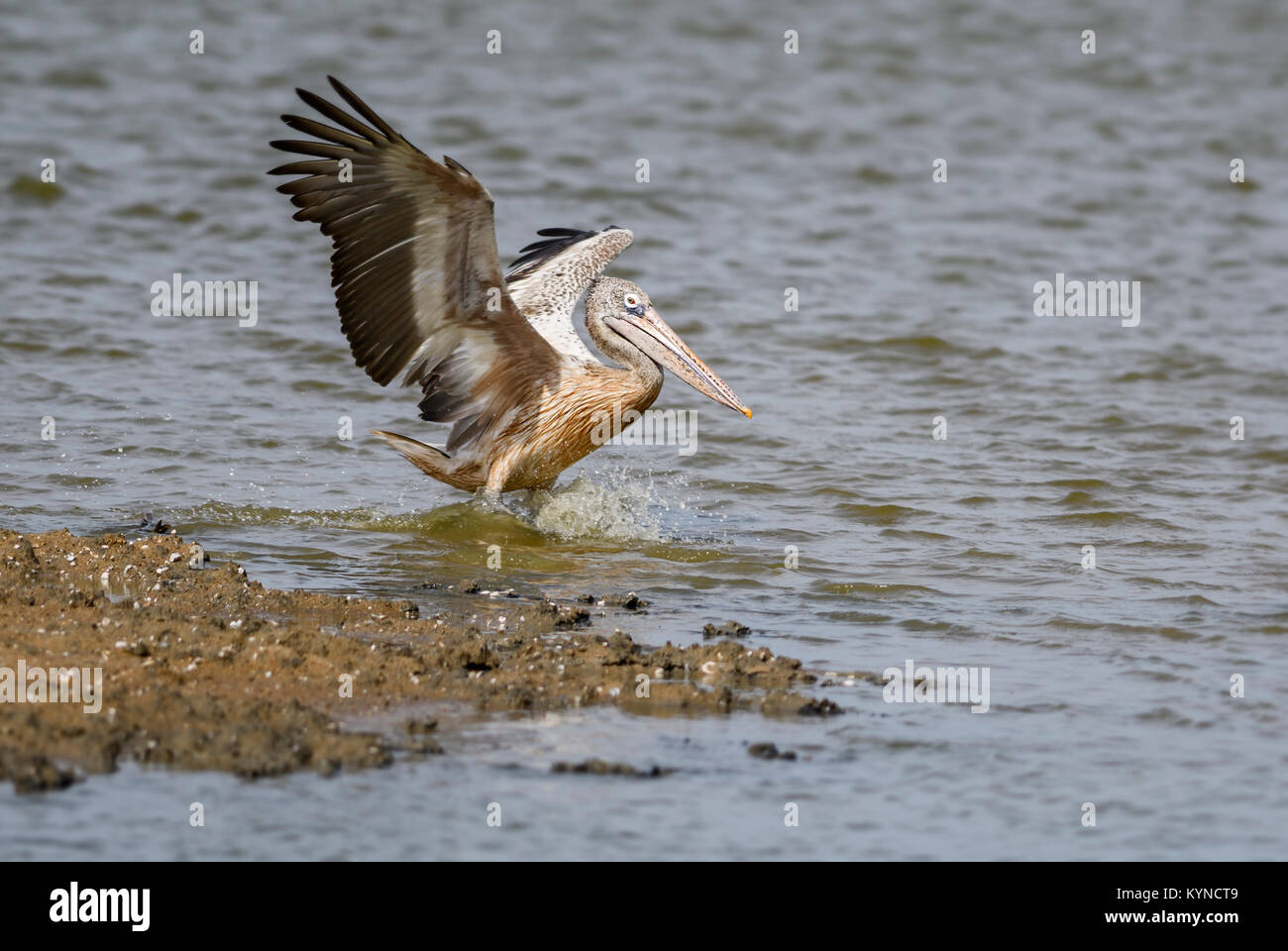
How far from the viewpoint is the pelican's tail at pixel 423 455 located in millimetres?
8930

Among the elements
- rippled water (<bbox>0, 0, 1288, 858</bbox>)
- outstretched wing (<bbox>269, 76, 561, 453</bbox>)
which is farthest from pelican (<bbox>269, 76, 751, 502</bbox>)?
rippled water (<bbox>0, 0, 1288, 858</bbox>)

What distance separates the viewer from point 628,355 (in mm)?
9211

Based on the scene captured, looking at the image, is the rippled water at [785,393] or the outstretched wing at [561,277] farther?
the outstretched wing at [561,277]

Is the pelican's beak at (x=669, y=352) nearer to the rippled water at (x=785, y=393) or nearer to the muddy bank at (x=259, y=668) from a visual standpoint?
the rippled water at (x=785, y=393)

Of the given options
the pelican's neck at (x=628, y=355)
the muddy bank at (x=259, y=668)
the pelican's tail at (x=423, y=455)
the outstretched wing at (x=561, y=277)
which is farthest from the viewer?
the outstretched wing at (x=561, y=277)

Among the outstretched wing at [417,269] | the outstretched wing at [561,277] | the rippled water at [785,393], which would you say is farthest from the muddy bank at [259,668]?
the outstretched wing at [561,277]

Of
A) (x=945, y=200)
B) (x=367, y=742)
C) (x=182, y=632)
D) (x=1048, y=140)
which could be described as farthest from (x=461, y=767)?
(x=1048, y=140)

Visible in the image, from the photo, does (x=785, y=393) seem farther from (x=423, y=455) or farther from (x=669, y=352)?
(x=423, y=455)

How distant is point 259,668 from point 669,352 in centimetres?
392

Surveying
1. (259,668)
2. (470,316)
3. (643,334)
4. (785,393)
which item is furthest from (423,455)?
(785,393)

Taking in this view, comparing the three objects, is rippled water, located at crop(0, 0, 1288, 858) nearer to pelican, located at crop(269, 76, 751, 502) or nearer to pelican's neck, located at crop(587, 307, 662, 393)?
pelican, located at crop(269, 76, 751, 502)

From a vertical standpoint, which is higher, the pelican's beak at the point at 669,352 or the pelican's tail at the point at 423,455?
the pelican's beak at the point at 669,352

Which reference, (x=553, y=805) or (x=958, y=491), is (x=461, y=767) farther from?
(x=958, y=491)

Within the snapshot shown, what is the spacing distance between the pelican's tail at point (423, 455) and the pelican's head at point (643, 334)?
3.62 feet
